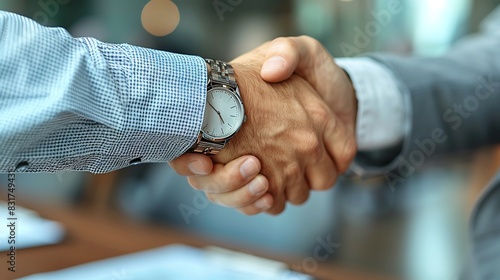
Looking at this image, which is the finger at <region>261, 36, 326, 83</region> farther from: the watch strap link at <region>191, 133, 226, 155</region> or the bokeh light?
the bokeh light

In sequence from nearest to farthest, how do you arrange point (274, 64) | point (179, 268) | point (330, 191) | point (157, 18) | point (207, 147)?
point (207, 147) < point (274, 64) < point (179, 268) < point (330, 191) < point (157, 18)

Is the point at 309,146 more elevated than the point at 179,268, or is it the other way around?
the point at 309,146

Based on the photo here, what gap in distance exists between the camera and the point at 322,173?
0.90m

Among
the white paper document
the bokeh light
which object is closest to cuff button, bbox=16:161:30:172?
the white paper document

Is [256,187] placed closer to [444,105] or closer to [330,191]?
[444,105]

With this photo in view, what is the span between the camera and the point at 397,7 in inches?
162

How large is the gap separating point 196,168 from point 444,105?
0.59m

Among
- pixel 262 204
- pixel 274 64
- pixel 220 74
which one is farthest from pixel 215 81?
pixel 262 204

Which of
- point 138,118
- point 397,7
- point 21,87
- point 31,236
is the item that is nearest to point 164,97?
point 138,118

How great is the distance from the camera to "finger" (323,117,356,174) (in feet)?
2.94

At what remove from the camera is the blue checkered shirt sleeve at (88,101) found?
1.75 ft

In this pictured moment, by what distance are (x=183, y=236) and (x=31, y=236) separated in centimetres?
30

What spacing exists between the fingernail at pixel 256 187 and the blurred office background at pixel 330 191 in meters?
0.32

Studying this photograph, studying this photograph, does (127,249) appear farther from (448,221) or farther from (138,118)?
(448,221)
